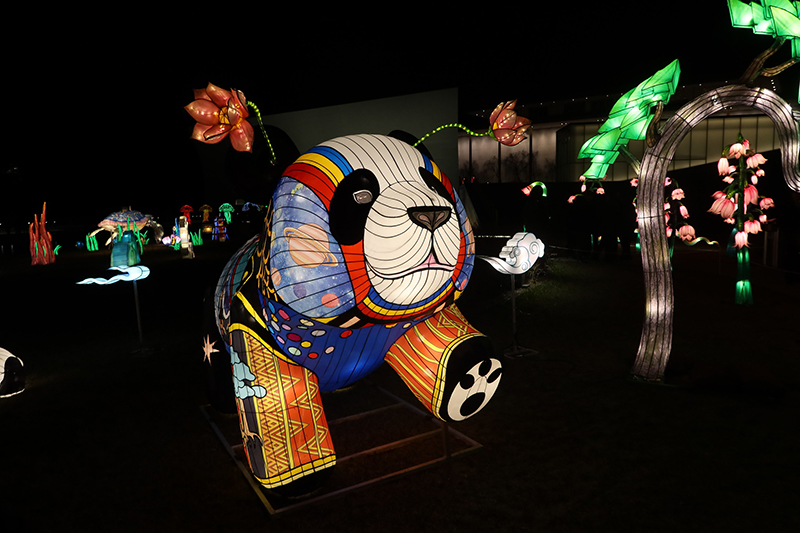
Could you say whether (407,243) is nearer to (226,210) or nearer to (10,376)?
(10,376)

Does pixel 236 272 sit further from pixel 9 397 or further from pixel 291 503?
pixel 9 397

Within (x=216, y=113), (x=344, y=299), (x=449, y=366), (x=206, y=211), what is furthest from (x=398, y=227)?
(x=206, y=211)

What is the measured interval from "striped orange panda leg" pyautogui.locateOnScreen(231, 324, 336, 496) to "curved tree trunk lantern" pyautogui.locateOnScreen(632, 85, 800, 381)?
8.76ft

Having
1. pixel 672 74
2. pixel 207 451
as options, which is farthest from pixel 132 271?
pixel 672 74

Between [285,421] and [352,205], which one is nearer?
[352,205]

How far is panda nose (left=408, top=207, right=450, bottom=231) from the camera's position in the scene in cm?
225

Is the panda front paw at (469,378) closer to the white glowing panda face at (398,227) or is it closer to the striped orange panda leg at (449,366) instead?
the striped orange panda leg at (449,366)

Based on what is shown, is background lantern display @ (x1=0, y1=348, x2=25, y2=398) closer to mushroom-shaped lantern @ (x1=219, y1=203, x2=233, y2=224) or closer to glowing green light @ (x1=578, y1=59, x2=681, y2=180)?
glowing green light @ (x1=578, y1=59, x2=681, y2=180)

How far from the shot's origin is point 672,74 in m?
3.47

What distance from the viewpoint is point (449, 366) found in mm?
2604

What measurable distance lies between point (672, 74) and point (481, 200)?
606 inches

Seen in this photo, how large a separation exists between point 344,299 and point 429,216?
492 millimetres

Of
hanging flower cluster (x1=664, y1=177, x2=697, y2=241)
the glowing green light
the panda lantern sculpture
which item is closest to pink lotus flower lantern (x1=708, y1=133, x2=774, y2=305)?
hanging flower cluster (x1=664, y1=177, x2=697, y2=241)

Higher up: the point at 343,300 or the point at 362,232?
the point at 362,232
